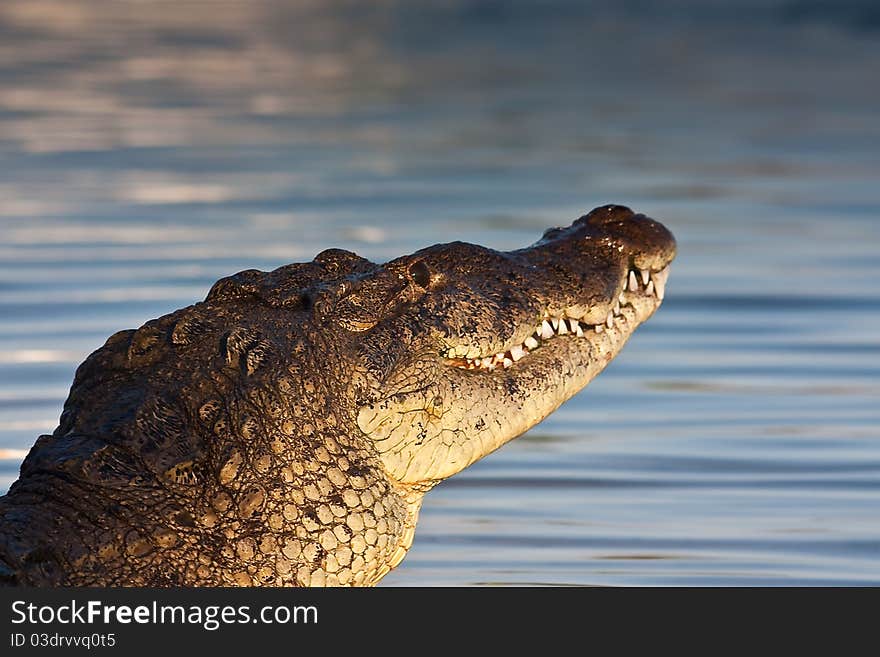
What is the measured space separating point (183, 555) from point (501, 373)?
3.68 ft

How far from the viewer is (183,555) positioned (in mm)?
4566

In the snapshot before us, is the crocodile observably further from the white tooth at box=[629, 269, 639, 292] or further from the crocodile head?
the white tooth at box=[629, 269, 639, 292]

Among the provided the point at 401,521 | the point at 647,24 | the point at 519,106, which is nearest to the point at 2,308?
the point at 401,521

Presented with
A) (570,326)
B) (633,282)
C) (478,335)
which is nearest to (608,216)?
(633,282)

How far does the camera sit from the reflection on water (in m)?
6.91

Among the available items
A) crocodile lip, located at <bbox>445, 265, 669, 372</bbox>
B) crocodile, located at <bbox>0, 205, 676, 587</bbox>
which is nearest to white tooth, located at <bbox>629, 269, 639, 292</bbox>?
crocodile lip, located at <bbox>445, 265, 669, 372</bbox>

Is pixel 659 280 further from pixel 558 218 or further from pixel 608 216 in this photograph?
pixel 558 218

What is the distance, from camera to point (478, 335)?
5.20 m

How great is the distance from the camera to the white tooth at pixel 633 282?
587 cm

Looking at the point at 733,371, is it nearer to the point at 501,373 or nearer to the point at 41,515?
the point at 501,373

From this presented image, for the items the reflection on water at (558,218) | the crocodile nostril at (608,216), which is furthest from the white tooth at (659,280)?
the reflection on water at (558,218)

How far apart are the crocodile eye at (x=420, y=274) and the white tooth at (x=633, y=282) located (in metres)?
0.89

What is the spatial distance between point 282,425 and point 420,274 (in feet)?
2.33

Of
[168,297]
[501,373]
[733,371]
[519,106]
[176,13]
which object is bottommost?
[501,373]
